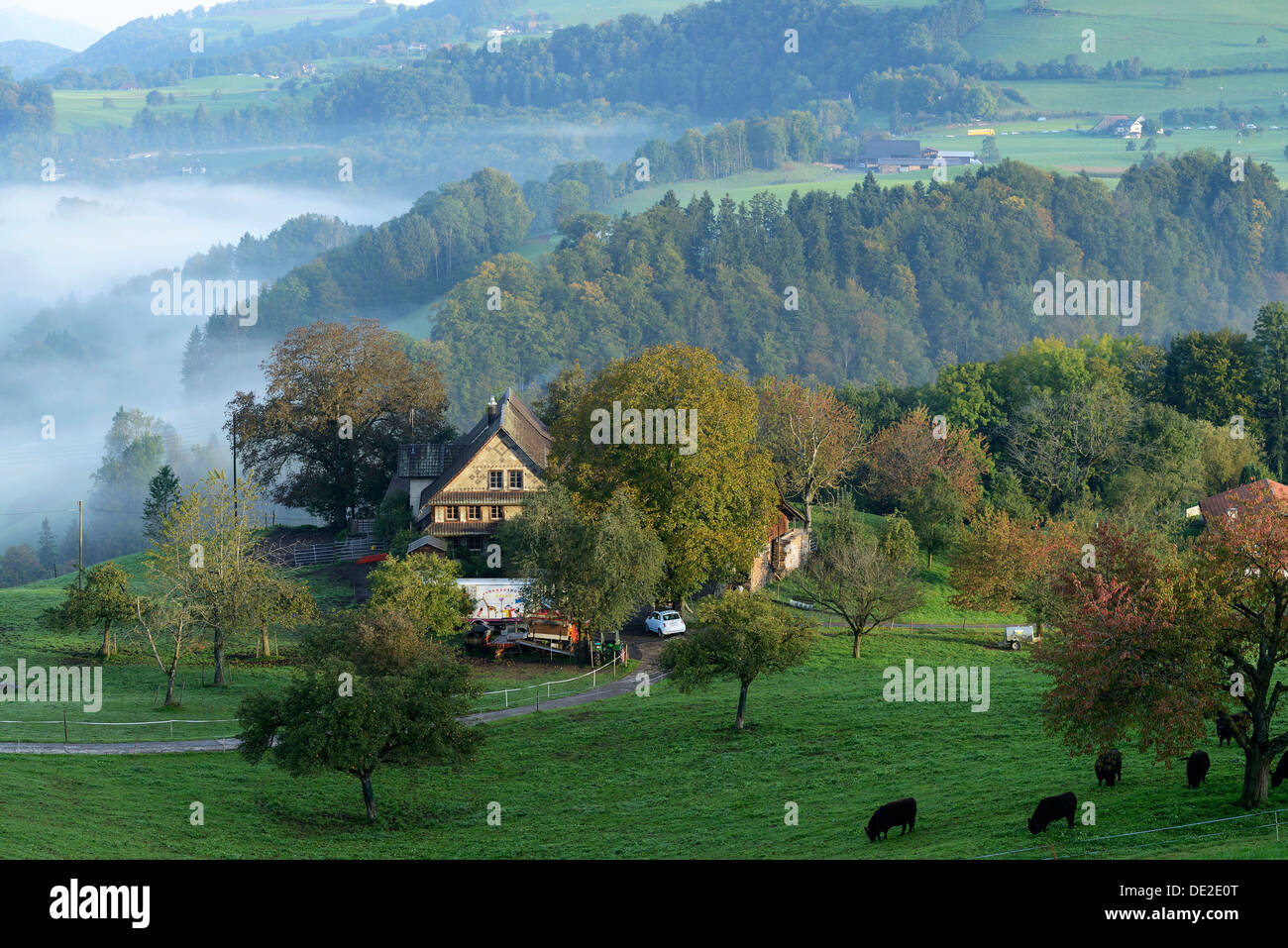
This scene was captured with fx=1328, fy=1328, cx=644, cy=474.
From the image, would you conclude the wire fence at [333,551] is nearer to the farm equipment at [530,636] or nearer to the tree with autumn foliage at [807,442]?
the farm equipment at [530,636]

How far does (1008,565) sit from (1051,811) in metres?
33.5

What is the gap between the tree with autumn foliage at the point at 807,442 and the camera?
82.7 meters

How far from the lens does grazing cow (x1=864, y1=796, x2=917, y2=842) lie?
30.0 meters

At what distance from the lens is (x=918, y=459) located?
279 ft

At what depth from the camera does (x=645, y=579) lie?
2147 inches

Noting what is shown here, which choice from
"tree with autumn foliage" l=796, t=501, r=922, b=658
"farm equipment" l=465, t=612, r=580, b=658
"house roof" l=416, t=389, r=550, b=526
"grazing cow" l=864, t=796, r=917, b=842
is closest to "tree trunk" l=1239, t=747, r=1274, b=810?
"grazing cow" l=864, t=796, r=917, b=842

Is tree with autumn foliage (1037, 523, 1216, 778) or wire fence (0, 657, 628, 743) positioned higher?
tree with autumn foliage (1037, 523, 1216, 778)

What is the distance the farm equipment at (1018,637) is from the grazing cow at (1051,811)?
101ft

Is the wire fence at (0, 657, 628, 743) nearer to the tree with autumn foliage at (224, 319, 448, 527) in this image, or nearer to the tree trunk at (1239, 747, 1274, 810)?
the tree trunk at (1239, 747, 1274, 810)

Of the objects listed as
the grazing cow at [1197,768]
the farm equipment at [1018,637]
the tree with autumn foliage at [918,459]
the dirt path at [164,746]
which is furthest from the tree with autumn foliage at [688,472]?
the grazing cow at [1197,768]

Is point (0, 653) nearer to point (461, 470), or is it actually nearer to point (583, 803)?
point (461, 470)

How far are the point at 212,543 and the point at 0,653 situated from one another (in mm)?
10166

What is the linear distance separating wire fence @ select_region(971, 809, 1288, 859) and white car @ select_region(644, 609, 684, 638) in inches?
1324
